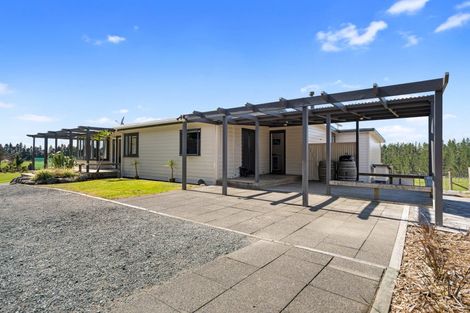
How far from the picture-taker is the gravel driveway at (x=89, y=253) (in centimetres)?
236

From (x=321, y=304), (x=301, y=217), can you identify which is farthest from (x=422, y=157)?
(x=321, y=304)

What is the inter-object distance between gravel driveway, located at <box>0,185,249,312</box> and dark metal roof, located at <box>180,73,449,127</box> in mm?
4177

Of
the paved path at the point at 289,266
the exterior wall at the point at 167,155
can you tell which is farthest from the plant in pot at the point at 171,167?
the paved path at the point at 289,266

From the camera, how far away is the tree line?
32.0 meters

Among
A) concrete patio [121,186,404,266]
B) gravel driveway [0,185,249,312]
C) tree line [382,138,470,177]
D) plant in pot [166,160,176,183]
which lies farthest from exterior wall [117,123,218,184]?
tree line [382,138,470,177]

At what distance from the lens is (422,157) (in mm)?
32375

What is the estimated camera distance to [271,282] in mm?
2588

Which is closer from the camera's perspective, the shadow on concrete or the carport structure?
the carport structure

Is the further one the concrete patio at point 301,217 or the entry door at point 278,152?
the entry door at point 278,152

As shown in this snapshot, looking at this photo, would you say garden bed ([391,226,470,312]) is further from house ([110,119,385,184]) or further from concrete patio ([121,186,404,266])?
house ([110,119,385,184])

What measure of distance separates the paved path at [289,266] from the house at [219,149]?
5.37 metres

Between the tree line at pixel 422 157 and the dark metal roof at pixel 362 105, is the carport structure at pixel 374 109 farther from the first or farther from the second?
the tree line at pixel 422 157

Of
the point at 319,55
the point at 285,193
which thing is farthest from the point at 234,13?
the point at 285,193

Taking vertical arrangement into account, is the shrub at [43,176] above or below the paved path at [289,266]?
above
